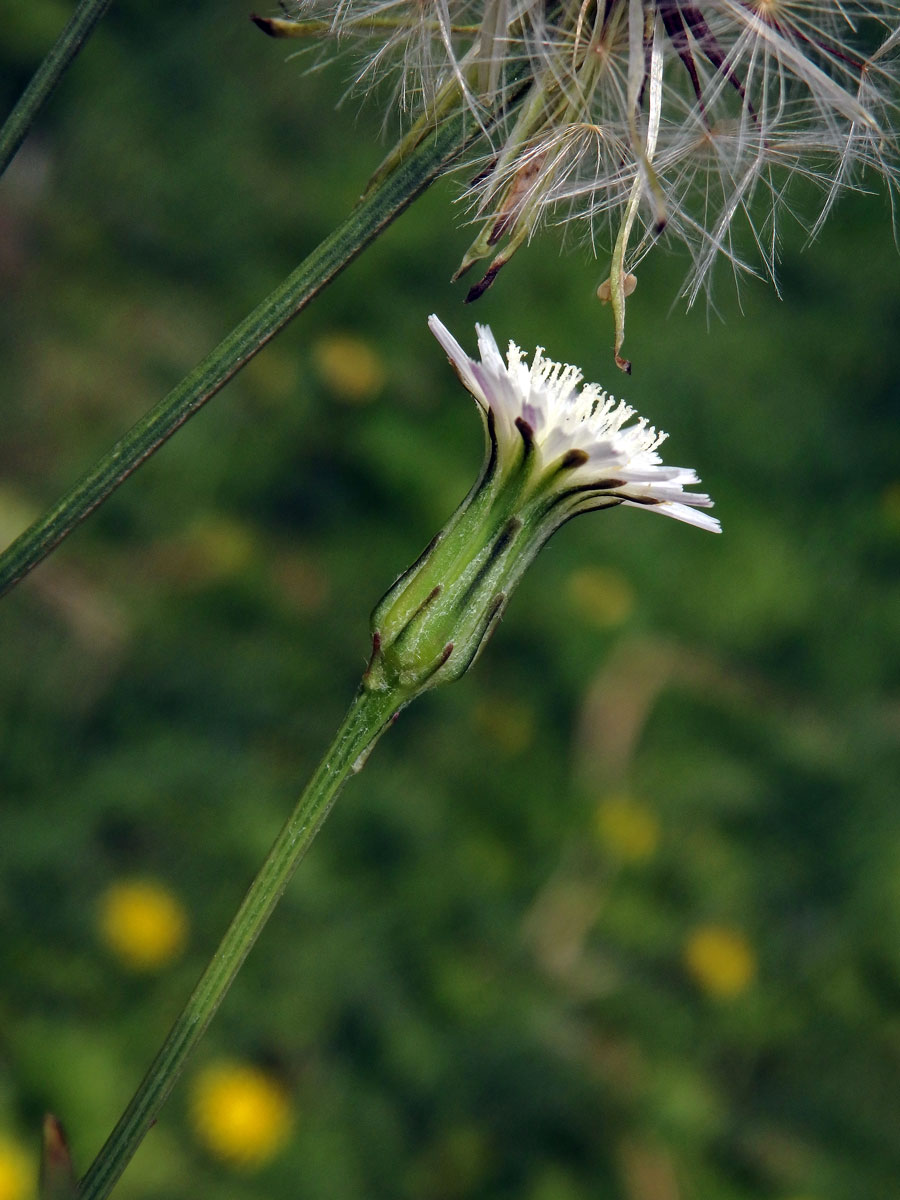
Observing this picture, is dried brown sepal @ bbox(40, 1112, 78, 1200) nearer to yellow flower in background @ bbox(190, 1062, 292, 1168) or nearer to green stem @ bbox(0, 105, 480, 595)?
green stem @ bbox(0, 105, 480, 595)

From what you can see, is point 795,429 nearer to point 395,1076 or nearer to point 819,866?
point 819,866

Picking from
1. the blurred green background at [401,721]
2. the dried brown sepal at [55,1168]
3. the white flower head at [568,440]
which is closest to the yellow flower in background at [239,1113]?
the blurred green background at [401,721]

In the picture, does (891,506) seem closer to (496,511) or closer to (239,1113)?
(239,1113)

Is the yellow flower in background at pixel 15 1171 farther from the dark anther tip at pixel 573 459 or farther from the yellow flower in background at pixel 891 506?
the yellow flower in background at pixel 891 506

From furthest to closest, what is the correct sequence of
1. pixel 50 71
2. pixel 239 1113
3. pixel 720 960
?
pixel 720 960, pixel 239 1113, pixel 50 71

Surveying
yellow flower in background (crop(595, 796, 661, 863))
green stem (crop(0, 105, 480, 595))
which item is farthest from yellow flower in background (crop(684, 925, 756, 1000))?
green stem (crop(0, 105, 480, 595))

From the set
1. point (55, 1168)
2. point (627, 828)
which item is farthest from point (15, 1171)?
point (627, 828)
